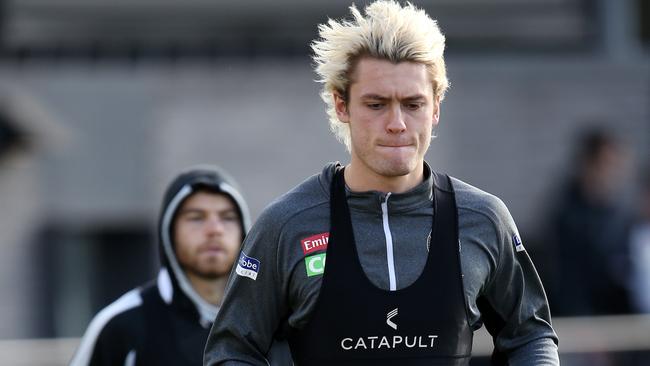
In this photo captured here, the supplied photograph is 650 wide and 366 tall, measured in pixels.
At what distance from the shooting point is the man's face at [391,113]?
440cm

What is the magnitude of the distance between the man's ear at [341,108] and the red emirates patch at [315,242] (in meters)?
0.35

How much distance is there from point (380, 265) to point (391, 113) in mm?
432

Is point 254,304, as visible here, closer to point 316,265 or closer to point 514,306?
point 316,265

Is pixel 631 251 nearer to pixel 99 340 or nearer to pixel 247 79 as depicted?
pixel 247 79

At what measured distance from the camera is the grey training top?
443 centimetres

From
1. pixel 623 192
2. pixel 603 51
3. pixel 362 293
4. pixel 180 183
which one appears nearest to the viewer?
pixel 362 293

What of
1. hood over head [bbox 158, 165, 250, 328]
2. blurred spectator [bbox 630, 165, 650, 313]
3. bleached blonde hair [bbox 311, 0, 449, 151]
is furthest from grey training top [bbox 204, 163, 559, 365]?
blurred spectator [bbox 630, 165, 650, 313]

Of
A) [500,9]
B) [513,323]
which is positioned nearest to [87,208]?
[500,9]

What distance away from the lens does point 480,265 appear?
448 centimetres

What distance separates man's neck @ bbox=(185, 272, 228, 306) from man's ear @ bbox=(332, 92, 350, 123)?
198 cm

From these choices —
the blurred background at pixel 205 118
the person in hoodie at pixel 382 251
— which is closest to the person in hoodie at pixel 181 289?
the person in hoodie at pixel 382 251

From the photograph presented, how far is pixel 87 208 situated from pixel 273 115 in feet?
5.51

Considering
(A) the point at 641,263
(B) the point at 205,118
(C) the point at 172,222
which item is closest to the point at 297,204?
(C) the point at 172,222

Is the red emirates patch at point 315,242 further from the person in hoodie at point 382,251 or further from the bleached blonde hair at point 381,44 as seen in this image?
the bleached blonde hair at point 381,44
